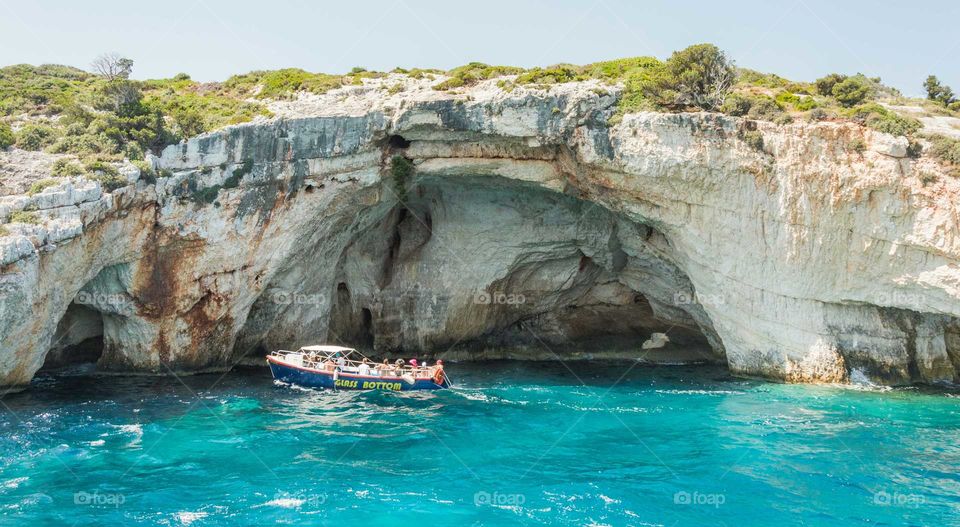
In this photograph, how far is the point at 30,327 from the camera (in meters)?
24.5

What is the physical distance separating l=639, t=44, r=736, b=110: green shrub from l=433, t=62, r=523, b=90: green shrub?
6.93 m

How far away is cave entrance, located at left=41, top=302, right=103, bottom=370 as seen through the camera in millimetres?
30766

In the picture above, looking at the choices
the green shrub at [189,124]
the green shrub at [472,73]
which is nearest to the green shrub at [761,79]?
the green shrub at [472,73]

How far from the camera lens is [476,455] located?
67.5 ft

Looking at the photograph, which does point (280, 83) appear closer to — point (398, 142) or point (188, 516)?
point (398, 142)

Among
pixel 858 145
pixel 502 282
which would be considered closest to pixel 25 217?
pixel 502 282

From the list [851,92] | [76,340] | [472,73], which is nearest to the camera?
[851,92]

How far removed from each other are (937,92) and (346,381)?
32.0 meters

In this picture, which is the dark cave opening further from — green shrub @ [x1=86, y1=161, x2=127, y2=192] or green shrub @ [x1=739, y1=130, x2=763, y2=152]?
green shrub @ [x1=739, y1=130, x2=763, y2=152]

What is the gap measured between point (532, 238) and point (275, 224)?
498 inches

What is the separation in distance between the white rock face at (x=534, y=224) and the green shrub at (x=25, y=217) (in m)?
0.35

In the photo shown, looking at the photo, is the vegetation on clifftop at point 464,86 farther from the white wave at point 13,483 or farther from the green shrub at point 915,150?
the white wave at point 13,483

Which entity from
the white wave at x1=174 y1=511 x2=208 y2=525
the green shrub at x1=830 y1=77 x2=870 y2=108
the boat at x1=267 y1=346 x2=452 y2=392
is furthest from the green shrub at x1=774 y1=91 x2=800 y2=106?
the white wave at x1=174 y1=511 x2=208 y2=525

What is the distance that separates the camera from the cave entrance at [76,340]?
3077cm
